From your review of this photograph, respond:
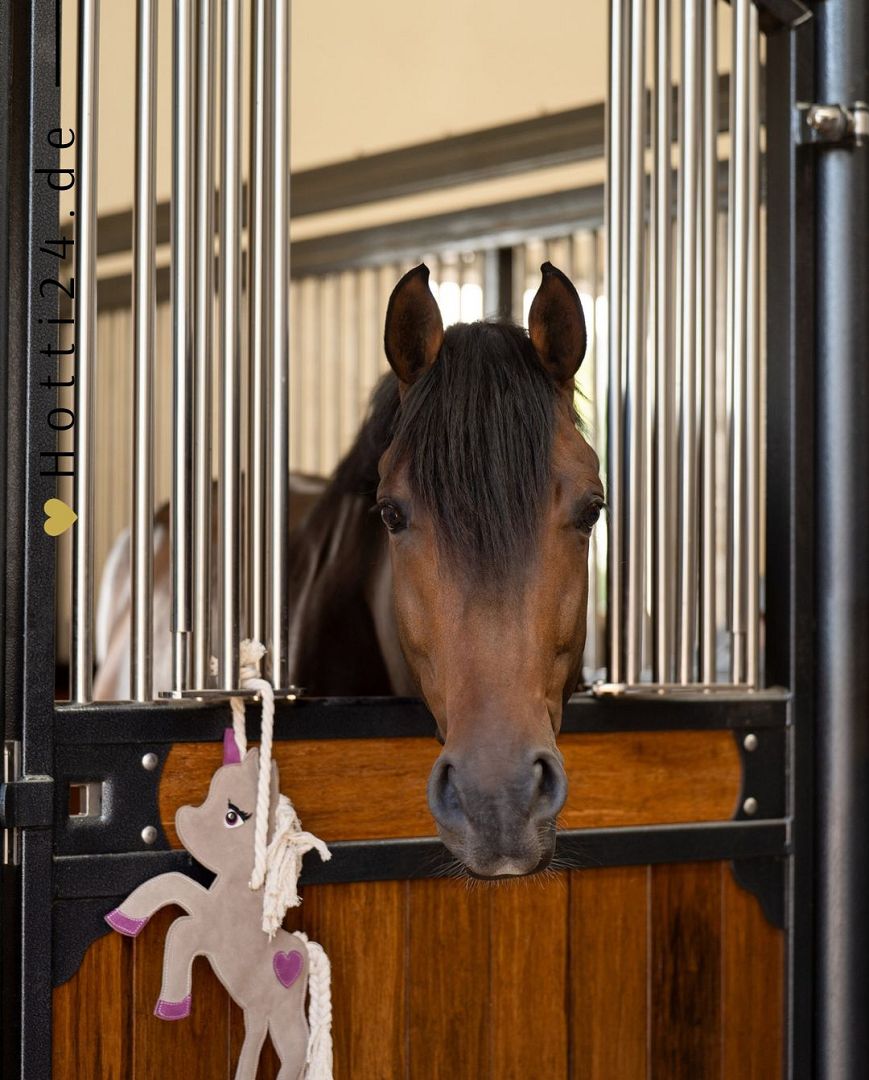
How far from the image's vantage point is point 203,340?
1319 mm

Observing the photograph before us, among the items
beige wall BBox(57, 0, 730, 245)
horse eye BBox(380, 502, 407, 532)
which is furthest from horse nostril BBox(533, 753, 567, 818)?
beige wall BBox(57, 0, 730, 245)

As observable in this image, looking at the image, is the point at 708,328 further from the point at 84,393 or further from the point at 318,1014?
the point at 318,1014

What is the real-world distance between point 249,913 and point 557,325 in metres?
0.66

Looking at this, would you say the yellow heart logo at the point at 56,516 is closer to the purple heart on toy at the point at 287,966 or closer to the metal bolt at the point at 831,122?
the purple heart on toy at the point at 287,966

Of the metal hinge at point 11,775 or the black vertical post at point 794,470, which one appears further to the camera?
the black vertical post at point 794,470

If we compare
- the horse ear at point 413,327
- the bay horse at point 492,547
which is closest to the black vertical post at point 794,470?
the bay horse at point 492,547

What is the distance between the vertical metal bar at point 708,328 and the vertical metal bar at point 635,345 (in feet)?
0.35

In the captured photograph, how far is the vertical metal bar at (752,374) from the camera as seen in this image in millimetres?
1647

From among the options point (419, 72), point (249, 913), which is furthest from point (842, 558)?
point (419, 72)

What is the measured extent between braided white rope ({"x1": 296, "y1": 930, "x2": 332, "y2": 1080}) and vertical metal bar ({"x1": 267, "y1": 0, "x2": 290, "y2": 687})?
27 cm

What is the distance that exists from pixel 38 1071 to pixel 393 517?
601mm

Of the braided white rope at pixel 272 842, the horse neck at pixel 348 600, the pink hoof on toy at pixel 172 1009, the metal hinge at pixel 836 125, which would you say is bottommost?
the pink hoof on toy at pixel 172 1009

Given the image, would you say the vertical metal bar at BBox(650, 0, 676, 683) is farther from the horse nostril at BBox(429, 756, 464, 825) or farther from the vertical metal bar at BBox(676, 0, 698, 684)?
the horse nostril at BBox(429, 756, 464, 825)

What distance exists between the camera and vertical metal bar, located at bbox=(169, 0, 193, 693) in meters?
1.28
